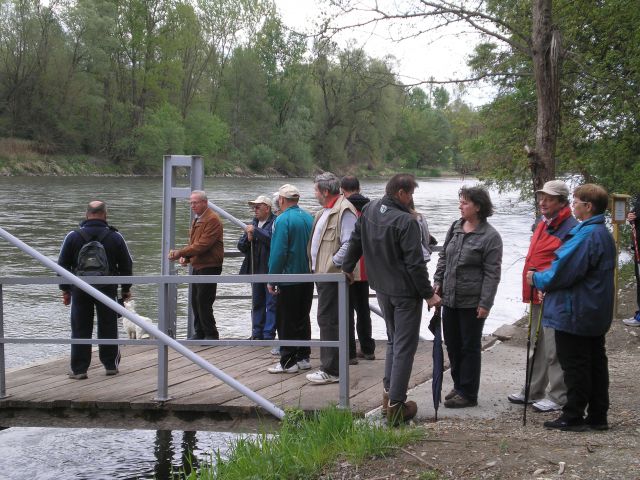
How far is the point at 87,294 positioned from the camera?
730 centimetres

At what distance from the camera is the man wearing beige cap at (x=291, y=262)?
690cm

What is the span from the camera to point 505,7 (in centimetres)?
1496

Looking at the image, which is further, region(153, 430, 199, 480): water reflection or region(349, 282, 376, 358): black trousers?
region(153, 430, 199, 480): water reflection

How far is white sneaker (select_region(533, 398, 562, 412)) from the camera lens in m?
5.72

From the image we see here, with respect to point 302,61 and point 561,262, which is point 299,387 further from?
point 302,61

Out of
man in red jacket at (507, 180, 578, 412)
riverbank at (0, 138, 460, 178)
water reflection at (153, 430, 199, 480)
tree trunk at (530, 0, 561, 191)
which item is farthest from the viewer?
riverbank at (0, 138, 460, 178)

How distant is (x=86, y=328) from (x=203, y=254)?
62.0 inches

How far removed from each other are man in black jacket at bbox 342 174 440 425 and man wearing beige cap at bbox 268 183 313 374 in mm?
1400

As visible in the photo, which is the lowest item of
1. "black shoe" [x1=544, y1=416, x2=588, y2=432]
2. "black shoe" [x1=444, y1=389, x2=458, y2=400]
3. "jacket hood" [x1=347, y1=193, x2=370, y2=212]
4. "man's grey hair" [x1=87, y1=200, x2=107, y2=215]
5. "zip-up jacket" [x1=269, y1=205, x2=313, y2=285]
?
"black shoe" [x1=444, y1=389, x2=458, y2=400]

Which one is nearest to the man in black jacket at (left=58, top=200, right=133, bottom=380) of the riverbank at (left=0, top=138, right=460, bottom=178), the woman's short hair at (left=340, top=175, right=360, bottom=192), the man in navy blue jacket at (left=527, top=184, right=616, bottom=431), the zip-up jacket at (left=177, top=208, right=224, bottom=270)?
the zip-up jacket at (left=177, top=208, right=224, bottom=270)

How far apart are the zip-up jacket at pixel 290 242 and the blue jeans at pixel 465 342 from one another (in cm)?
147

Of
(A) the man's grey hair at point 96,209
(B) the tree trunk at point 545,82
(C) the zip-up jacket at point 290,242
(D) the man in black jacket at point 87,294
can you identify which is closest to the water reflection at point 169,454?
(D) the man in black jacket at point 87,294

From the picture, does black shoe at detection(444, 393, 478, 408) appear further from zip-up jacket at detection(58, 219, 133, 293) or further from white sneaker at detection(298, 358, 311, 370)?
zip-up jacket at detection(58, 219, 133, 293)

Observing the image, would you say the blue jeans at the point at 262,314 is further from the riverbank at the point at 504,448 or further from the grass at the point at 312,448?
the grass at the point at 312,448
